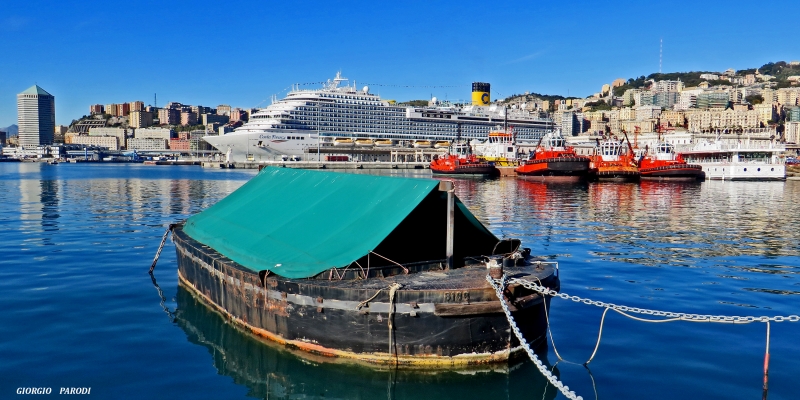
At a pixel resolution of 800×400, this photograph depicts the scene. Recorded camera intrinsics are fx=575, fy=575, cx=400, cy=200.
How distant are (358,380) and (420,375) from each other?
932mm

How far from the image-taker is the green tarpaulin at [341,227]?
10023 millimetres

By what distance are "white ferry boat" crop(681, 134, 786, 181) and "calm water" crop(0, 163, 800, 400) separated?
5421cm

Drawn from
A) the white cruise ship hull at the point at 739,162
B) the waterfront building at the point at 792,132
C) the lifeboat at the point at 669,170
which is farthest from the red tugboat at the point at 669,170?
the waterfront building at the point at 792,132

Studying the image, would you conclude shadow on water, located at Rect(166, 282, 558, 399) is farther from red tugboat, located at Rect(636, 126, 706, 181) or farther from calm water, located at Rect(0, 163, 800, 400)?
red tugboat, located at Rect(636, 126, 706, 181)

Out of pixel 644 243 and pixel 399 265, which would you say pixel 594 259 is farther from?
pixel 399 265

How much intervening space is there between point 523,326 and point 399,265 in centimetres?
231

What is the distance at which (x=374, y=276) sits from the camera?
977cm

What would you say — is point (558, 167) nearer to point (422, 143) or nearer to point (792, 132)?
point (422, 143)

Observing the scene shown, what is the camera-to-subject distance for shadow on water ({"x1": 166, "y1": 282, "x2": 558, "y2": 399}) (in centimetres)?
834

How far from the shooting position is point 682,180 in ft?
220

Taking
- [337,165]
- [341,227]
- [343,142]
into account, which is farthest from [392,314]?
[343,142]

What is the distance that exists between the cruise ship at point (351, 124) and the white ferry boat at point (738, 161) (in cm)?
3710

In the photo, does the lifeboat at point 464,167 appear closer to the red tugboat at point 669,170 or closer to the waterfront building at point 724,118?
the red tugboat at point 669,170

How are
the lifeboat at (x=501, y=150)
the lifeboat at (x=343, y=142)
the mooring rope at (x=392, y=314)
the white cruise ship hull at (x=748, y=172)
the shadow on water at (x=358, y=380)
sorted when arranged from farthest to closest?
the lifeboat at (x=343, y=142)
the lifeboat at (x=501, y=150)
the white cruise ship hull at (x=748, y=172)
the mooring rope at (x=392, y=314)
the shadow on water at (x=358, y=380)
